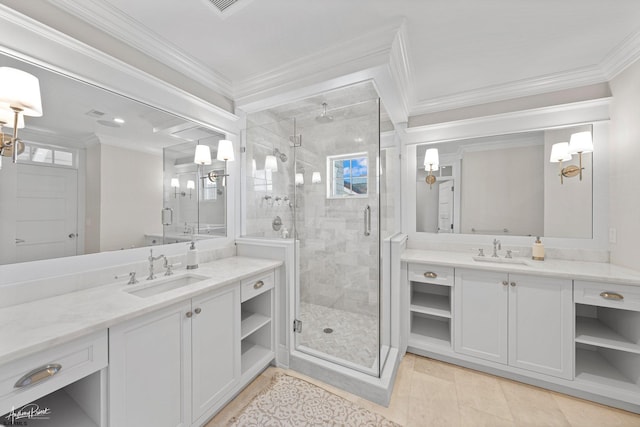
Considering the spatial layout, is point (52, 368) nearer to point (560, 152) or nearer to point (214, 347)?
point (214, 347)

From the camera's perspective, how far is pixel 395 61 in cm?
186

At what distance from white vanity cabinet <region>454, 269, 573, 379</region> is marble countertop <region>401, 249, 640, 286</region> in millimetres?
68

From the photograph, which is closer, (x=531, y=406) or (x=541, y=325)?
(x=531, y=406)

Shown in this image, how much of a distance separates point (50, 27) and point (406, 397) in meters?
3.28

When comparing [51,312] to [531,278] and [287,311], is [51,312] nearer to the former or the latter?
[287,311]

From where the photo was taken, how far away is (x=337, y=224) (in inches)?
119

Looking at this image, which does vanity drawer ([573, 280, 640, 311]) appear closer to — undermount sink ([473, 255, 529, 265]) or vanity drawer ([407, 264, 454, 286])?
undermount sink ([473, 255, 529, 265])

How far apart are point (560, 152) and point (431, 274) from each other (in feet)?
5.61

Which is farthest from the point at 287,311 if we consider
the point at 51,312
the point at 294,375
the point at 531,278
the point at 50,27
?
the point at 50,27

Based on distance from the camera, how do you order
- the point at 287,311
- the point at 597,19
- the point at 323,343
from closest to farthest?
the point at 597,19 < the point at 287,311 < the point at 323,343

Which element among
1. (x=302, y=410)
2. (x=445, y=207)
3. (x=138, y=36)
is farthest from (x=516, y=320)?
(x=138, y=36)

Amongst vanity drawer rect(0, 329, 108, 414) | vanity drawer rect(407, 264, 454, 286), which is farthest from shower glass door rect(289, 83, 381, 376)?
vanity drawer rect(0, 329, 108, 414)

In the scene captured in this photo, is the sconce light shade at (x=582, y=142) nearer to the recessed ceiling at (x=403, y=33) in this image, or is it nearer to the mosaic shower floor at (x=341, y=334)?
the recessed ceiling at (x=403, y=33)
